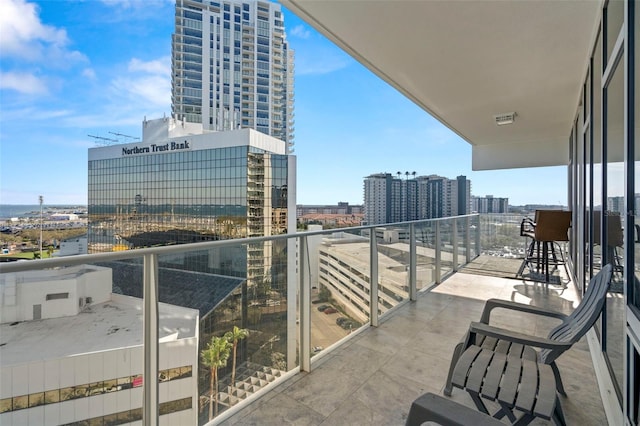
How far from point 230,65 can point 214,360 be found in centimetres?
5462

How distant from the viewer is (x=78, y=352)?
1274 millimetres

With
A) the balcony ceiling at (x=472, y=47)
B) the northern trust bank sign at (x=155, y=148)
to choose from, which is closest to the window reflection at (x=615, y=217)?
the balcony ceiling at (x=472, y=47)

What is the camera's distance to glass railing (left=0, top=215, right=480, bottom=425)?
45.3 inches

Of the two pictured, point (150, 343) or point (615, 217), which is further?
point (615, 217)

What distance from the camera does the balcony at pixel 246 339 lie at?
4.04 feet

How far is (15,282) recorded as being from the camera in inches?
42.3

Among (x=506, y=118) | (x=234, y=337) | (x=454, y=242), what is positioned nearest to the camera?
(x=234, y=337)

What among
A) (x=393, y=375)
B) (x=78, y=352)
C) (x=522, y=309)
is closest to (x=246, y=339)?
(x=78, y=352)

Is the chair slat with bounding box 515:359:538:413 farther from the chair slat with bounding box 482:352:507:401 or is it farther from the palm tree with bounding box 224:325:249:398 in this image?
the palm tree with bounding box 224:325:249:398

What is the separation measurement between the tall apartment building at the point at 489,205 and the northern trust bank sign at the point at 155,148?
21822 mm

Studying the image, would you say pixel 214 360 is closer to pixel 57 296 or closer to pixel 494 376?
pixel 57 296

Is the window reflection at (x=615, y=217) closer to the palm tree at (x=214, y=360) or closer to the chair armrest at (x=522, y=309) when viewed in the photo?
the chair armrest at (x=522, y=309)

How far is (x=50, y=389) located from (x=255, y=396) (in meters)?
1.16

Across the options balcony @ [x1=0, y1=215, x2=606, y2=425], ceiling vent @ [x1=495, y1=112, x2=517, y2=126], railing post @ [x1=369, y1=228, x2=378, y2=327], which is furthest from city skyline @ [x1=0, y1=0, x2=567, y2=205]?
balcony @ [x1=0, y1=215, x2=606, y2=425]
